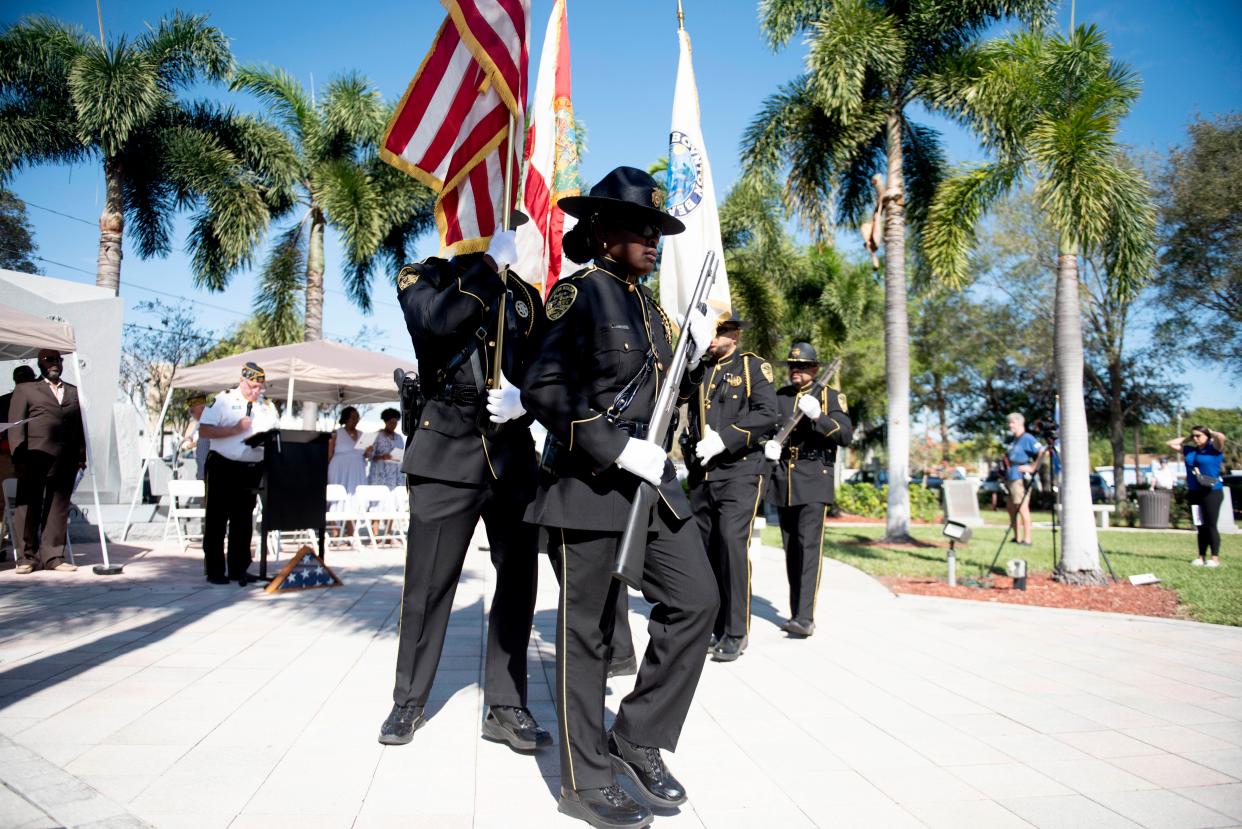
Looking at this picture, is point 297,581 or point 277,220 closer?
point 297,581

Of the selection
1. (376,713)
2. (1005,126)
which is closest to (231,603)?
(376,713)

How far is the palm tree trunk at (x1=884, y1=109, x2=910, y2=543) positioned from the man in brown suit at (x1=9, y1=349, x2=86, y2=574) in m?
11.8

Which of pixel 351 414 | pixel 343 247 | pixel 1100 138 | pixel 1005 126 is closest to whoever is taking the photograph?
pixel 1100 138

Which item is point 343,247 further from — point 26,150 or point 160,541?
point 160,541

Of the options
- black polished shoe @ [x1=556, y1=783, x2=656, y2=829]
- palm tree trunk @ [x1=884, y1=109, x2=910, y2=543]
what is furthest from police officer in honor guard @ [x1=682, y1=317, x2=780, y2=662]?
palm tree trunk @ [x1=884, y1=109, x2=910, y2=543]

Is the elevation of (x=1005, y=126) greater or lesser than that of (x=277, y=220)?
lesser

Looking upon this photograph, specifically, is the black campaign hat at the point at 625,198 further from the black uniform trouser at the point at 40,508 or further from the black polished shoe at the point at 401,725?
the black uniform trouser at the point at 40,508

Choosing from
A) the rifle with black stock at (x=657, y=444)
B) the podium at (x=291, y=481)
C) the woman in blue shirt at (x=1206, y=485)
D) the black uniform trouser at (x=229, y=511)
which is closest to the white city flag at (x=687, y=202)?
the rifle with black stock at (x=657, y=444)

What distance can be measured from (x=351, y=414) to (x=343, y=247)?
31.8 ft

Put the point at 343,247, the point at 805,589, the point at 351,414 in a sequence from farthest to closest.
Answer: the point at 343,247 < the point at 351,414 < the point at 805,589

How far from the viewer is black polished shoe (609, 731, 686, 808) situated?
312cm

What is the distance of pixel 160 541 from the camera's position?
12.9 metres

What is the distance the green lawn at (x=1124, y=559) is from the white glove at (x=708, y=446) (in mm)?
5185

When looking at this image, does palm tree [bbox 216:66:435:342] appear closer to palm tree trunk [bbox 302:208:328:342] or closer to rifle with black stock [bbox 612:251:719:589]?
palm tree trunk [bbox 302:208:328:342]
